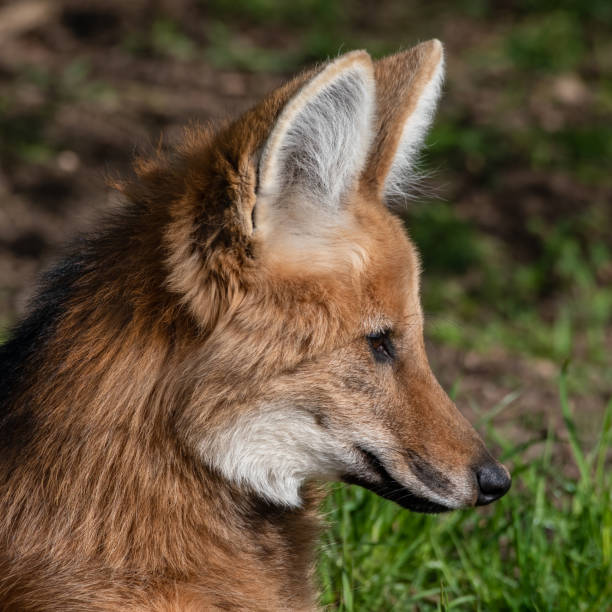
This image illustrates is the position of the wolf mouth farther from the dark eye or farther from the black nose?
the dark eye

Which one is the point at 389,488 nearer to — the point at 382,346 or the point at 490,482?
the point at 490,482

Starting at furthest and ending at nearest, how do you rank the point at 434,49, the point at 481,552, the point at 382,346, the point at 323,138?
the point at 481,552, the point at 434,49, the point at 382,346, the point at 323,138

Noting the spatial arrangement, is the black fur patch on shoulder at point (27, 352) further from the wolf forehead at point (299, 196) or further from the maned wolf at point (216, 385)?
the wolf forehead at point (299, 196)

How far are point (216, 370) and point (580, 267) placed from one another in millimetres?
4348

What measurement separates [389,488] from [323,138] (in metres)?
1.01

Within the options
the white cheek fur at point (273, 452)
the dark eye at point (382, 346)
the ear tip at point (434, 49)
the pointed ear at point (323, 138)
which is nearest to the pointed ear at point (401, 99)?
the ear tip at point (434, 49)

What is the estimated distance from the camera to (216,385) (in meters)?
2.36

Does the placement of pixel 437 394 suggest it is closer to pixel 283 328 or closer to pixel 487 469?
pixel 487 469

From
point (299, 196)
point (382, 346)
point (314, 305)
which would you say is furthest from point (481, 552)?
point (299, 196)

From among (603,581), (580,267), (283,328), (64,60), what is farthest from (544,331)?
(64,60)

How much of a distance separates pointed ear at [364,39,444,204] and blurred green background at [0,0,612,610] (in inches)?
22.6

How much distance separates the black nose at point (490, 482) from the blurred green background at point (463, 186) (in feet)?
1.76

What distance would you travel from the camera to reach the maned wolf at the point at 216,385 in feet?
7.66

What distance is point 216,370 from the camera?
2352 mm
